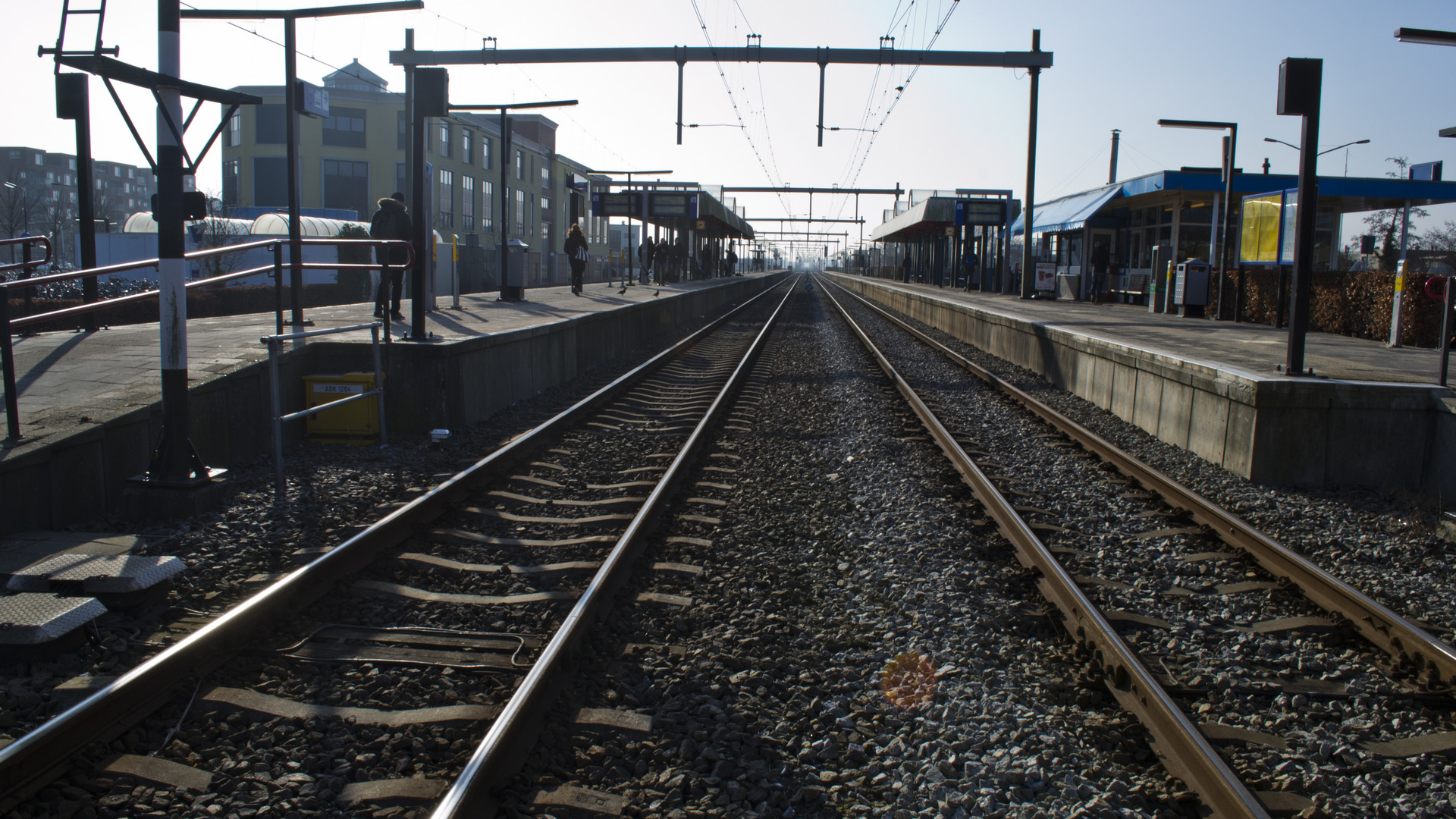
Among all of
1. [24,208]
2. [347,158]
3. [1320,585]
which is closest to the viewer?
[1320,585]

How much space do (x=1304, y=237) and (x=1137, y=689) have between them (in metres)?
6.40

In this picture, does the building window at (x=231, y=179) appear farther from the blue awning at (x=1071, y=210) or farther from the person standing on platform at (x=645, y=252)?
the blue awning at (x=1071, y=210)

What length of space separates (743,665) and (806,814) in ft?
3.34

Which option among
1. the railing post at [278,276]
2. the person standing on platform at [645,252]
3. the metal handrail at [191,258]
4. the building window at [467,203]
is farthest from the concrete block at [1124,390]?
the building window at [467,203]

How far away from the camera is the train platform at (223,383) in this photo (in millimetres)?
5453

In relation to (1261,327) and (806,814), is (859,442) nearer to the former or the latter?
(806,814)

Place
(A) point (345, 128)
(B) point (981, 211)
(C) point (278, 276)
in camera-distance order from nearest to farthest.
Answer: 1. (C) point (278, 276)
2. (B) point (981, 211)
3. (A) point (345, 128)

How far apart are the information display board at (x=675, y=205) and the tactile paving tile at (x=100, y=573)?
30.8 m

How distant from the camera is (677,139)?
20422mm

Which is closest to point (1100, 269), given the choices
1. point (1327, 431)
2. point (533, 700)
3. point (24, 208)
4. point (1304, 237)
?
point (1304, 237)

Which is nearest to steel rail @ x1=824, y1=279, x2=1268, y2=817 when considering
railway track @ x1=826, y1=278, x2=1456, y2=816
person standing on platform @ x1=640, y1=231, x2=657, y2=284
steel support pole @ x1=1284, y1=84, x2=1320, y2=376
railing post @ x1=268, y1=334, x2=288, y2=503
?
railway track @ x1=826, y1=278, x2=1456, y2=816

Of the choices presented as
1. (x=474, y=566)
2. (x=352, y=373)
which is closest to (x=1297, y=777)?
(x=474, y=566)

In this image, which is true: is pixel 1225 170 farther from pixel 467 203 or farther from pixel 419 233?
pixel 467 203

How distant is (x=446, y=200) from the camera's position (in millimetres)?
56469
